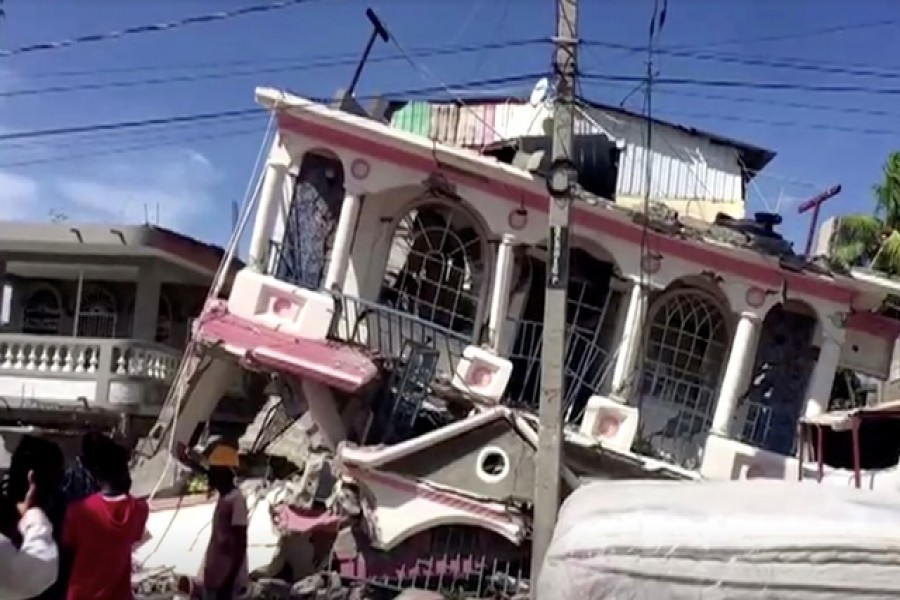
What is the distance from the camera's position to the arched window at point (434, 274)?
634 inches

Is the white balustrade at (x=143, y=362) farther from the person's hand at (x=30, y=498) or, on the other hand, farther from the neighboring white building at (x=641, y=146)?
the person's hand at (x=30, y=498)

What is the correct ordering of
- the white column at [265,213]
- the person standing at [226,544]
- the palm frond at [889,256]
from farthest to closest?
the palm frond at [889,256] → the white column at [265,213] → the person standing at [226,544]

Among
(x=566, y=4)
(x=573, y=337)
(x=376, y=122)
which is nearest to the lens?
(x=566, y=4)

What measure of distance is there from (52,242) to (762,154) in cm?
→ 1148

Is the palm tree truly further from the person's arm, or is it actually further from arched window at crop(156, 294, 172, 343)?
the person's arm

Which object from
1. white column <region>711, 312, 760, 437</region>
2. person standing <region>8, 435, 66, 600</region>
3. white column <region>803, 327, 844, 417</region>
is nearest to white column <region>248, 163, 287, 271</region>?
white column <region>711, 312, 760, 437</region>

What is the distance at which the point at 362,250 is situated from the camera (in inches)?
626

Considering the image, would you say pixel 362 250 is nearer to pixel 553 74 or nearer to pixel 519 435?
pixel 519 435

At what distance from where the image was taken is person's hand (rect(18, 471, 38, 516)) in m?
3.99

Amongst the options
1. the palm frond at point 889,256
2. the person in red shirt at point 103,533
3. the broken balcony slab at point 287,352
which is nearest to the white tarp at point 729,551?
the person in red shirt at point 103,533

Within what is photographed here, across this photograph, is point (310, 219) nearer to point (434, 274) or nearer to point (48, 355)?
point (434, 274)

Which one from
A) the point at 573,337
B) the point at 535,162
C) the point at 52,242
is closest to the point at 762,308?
the point at 573,337

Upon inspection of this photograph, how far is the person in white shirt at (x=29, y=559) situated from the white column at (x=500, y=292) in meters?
11.7

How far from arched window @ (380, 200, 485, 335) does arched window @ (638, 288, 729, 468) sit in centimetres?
241
